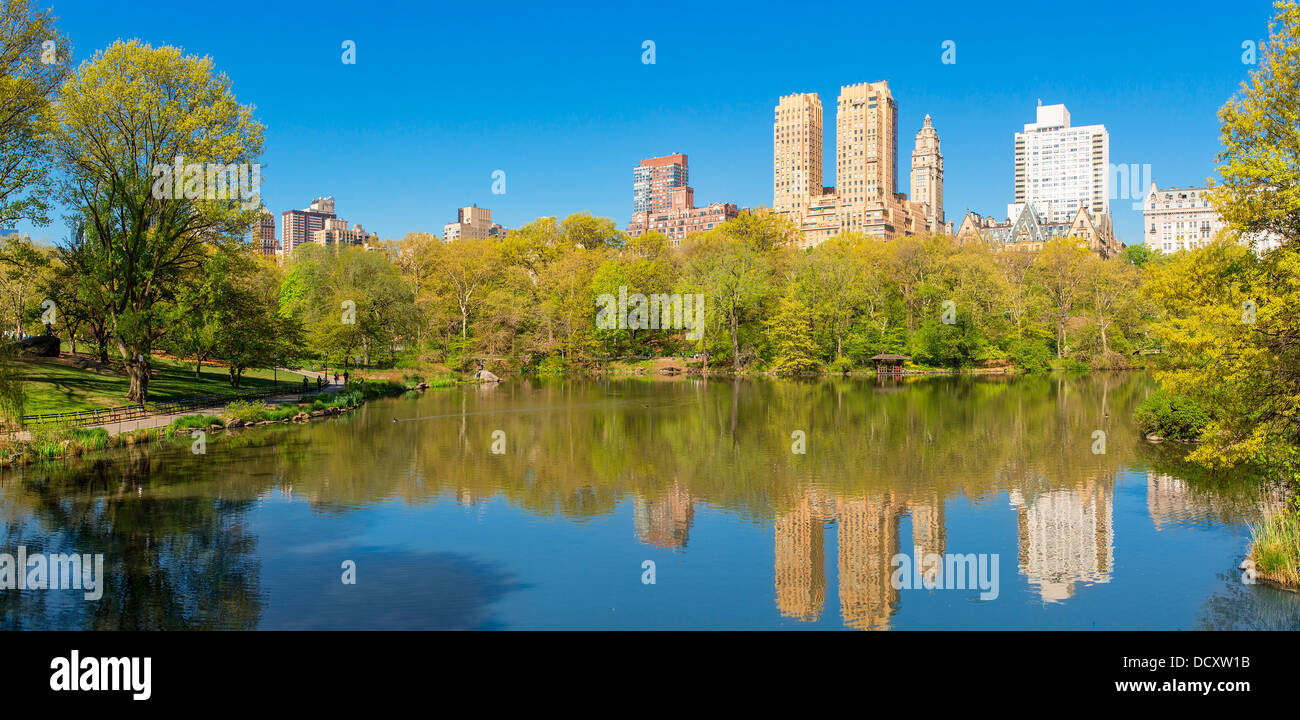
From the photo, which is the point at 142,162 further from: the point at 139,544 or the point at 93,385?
the point at 139,544

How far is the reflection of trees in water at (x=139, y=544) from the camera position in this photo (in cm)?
1194

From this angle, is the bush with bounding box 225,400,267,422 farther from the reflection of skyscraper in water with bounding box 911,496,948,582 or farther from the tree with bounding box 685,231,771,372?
the tree with bounding box 685,231,771,372

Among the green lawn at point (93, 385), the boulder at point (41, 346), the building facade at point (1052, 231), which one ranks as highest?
the building facade at point (1052, 231)

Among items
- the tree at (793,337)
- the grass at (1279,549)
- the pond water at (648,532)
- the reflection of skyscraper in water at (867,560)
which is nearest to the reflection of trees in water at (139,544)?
the pond water at (648,532)

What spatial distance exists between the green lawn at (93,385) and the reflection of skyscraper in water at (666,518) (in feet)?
70.3

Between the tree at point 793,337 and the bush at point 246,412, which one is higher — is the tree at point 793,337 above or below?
above

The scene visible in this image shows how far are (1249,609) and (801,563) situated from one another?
21.2ft

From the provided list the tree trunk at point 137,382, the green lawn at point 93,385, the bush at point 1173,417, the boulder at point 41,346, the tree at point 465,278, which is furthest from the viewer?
the tree at point 465,278

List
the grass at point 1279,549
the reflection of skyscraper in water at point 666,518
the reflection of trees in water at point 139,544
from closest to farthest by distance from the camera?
the reflection of trees in water at point 139,544 → the grass at point 1279,549 → the reflection of skyscraper in water at point 666,518

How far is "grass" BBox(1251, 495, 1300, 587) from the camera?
42.6ft

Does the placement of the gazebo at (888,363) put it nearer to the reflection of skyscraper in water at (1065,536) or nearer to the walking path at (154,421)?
the walking path at (154,421)

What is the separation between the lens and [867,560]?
14789mm

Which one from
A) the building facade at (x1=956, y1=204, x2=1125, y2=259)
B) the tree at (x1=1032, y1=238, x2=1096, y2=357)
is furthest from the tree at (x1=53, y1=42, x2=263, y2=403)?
the building facade at (x1=956, y1=204, x2=1125, y2=259)
